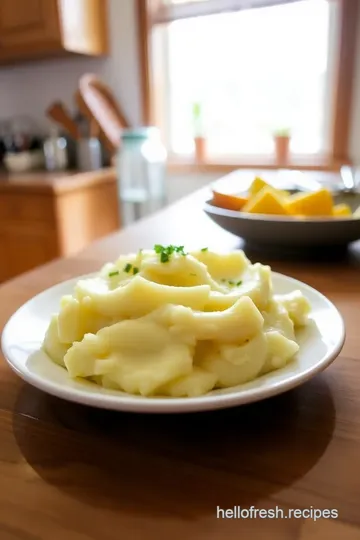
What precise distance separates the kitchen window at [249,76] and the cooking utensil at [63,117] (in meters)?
0.41

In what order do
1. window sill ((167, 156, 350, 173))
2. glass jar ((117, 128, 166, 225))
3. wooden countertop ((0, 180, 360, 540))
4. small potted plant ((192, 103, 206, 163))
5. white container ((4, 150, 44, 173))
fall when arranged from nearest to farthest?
wooden countertop ((0, 180, 360, 540))
window sill ((167, 156, 350, 173))
glass jar ((117, 128, 166, 225))
small potted plant ((192, 103, 206, 163))
white container ((4, 150, 44, 173))

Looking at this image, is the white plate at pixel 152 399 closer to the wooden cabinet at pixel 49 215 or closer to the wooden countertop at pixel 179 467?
the wooden countertop at pixel 179 467

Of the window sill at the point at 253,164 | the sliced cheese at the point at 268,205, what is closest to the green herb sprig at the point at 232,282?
the sliced cheese at the point at 268,205

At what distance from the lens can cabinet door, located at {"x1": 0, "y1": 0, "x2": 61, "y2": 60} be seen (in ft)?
7.46

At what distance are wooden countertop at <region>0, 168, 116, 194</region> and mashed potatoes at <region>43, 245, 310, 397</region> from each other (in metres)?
1.84

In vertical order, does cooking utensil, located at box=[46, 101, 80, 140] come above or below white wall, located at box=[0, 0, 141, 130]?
below

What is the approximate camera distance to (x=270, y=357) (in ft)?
1.49

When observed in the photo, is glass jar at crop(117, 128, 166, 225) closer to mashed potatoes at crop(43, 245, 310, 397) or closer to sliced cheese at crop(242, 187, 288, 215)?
sliced cheese at crop(242, 187, 288, 215)

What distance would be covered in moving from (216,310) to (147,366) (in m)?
0.10

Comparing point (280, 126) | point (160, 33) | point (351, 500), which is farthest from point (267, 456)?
point (160, 33)

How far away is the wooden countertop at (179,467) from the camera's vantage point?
0.34 m

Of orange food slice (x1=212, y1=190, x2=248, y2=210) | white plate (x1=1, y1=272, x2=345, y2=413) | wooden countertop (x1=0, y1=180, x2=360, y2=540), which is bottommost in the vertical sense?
wooden countertop (x1=0, y1=180, x2=360, y2=540)

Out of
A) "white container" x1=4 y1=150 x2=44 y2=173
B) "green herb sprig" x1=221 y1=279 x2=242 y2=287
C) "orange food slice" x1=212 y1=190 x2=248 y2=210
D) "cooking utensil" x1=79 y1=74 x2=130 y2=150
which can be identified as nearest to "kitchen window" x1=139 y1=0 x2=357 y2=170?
"cooking utensil" x1=79 y1=74 x2=130 y2=150

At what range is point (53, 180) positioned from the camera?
2287 mm
